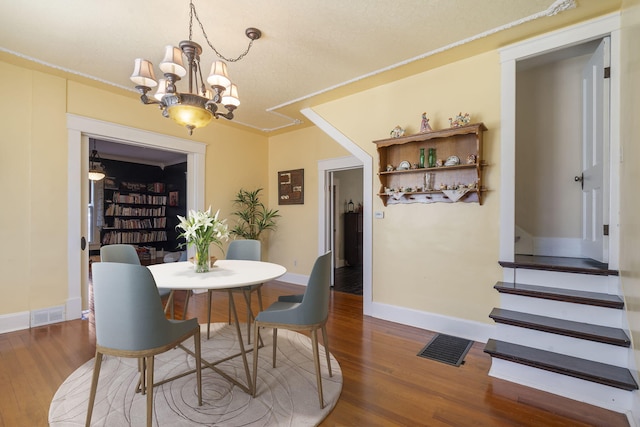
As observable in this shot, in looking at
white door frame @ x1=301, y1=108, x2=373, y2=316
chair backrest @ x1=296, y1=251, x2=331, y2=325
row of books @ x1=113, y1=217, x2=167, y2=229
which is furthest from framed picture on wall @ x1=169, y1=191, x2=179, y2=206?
chair backrest @ x1=296, y1=251, x2=331, y2=325

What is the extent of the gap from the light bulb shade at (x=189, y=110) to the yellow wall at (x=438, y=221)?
6.82 ft

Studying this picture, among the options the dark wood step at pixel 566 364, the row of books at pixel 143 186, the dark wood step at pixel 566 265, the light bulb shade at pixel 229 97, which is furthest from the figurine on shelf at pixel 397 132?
the row of books at pixel 143 186

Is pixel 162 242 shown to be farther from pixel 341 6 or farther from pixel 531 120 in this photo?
pixel 531 120

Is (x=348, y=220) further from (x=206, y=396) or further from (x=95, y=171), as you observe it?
(x=206, y=396)

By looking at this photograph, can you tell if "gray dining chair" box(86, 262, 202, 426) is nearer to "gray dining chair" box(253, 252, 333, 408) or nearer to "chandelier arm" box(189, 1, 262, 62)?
"gray dining chair" box(253, 252, 333, 408)

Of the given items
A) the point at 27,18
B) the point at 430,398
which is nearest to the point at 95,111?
the point at 27,18

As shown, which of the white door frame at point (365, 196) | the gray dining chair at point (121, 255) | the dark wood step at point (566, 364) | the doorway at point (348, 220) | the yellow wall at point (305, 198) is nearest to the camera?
the dark wood step at point (566, 364)

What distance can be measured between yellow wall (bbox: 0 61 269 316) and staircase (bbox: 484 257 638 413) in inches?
174

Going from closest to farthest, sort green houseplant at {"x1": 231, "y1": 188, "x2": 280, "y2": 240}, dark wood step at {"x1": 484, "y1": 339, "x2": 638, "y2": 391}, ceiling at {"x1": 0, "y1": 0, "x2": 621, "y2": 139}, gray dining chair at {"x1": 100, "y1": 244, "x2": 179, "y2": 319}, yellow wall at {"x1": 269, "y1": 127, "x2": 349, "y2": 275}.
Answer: dark wood step at {"x1": 484, "y1": 339, "x2": 638, "y2": 391}
ceiling at {"x1": 0, "y1": 0, "x2": 621, "y2": 139}
gray dining chair at {"x1": 100, "y1": 244, "x2": 179, "y2": 319}
yellow wall at {"x1": 269, "y1": 127, "x2": 349, "y2": 275}
green houseplant at {"x1": 231, "y1": 188, "x2": 280, "y2": 240}

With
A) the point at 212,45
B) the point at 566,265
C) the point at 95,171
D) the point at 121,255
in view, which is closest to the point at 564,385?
the point at 566,265

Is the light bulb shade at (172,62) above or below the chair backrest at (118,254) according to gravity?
above

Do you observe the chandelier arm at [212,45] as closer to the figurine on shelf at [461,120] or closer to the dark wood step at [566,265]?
the figurine on shelf at [461,120]

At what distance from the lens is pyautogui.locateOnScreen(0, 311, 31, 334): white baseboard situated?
2.96 m

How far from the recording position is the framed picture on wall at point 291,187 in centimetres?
517
